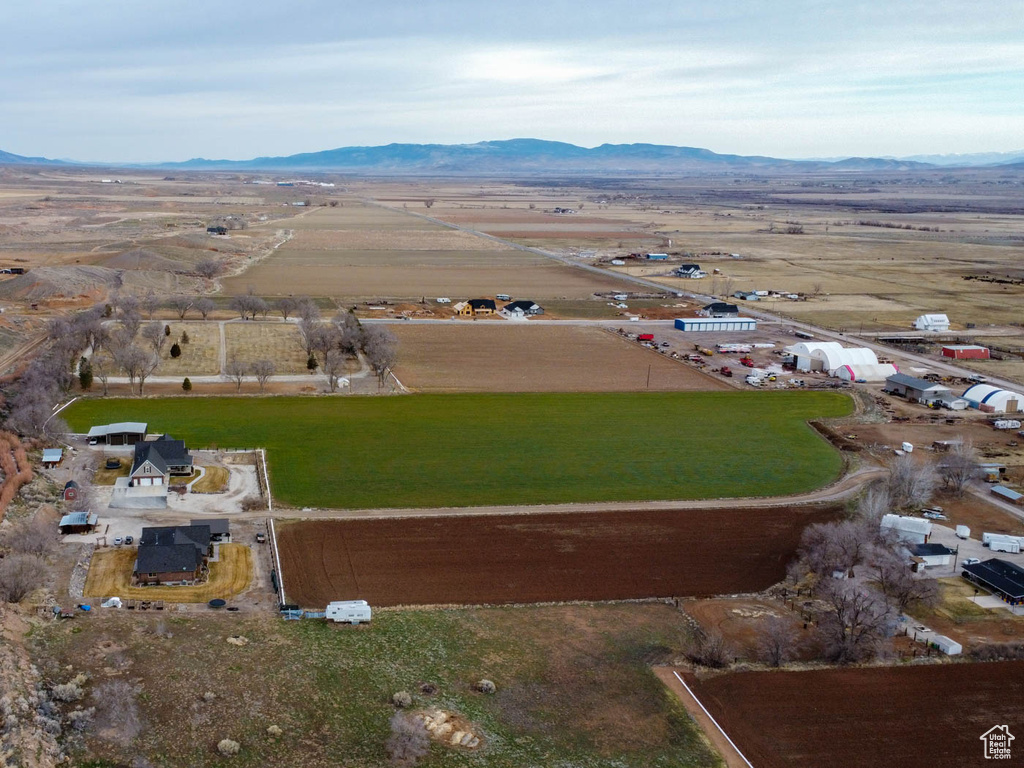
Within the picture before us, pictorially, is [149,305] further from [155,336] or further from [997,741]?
[997,741]

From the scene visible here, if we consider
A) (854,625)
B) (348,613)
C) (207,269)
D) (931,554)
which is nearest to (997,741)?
(854,625)

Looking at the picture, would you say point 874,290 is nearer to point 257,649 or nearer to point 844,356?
point 844,356

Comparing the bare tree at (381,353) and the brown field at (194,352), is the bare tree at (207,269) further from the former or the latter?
the bare tree at (381,353)

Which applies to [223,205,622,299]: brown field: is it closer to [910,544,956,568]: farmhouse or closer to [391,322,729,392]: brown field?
[391,322,729,392]: brown field

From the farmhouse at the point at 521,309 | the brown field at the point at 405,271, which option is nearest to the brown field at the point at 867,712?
the farmhouse at the point at 521,309

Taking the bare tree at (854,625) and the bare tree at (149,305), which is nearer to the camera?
the bare tree at (854,625)

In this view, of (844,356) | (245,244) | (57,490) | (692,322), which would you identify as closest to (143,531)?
(57,490)

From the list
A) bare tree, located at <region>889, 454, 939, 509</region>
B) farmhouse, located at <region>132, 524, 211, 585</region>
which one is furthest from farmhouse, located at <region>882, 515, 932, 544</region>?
farmhouse, located at <region>132, 524, 211, 585</region>
